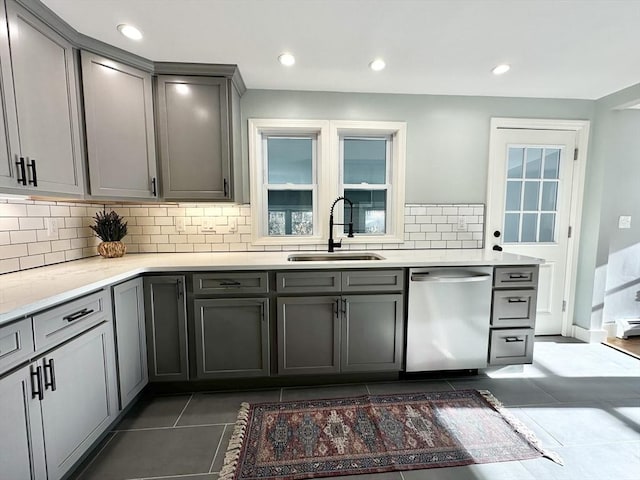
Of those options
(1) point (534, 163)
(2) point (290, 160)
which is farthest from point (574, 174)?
(2) point (290, 160)

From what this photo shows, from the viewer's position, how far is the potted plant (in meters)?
2.33

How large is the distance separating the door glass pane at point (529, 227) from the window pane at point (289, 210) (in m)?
2.19

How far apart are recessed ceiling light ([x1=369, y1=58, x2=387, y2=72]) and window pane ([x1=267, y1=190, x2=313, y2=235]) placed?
115 cm

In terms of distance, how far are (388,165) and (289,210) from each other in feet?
3.50

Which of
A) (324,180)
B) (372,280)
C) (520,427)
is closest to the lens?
(520,427)

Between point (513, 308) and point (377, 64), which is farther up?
point (377, 64)

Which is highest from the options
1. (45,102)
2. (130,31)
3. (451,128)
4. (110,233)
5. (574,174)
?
(130,31)

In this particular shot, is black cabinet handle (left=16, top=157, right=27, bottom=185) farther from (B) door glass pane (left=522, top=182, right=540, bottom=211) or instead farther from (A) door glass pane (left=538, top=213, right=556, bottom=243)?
(A) door glass pane (left=538, top=213, right=556, bottom=243)

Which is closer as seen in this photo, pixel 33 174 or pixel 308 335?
pixel 33 174

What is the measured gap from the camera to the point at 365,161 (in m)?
2.92

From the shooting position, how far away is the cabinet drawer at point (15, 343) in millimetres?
1090

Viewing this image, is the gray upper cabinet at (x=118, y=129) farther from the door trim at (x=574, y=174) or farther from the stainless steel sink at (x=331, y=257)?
the door trim at (x=574, y=174)

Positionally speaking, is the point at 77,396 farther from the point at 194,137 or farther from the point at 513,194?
the point at 513,194

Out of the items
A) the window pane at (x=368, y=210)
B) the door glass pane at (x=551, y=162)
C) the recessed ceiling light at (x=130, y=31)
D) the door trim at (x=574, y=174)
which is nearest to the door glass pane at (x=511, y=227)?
the door trim at (x=574, y=174)
